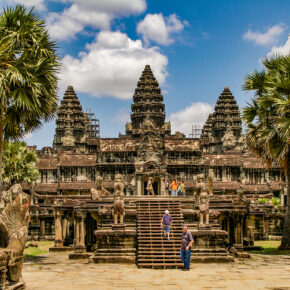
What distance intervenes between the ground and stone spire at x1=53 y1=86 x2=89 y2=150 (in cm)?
5764

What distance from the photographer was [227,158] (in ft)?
165

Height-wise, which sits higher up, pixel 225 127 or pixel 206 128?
pixel 206 128

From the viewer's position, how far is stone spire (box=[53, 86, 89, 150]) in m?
75.9

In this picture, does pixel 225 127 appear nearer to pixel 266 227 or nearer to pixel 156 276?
pixel 266 227

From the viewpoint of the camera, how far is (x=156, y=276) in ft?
48.9

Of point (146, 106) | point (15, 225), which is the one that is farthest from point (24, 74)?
point (146, 106)

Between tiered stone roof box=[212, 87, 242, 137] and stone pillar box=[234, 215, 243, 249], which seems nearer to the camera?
stone pillar box=[234, 215, 243, 249]

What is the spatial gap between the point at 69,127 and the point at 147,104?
55.6 ft

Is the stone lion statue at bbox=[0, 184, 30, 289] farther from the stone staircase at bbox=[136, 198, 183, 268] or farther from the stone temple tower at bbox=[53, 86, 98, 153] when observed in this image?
the stone temple tower at bbox=[53, 86, 98, 153]

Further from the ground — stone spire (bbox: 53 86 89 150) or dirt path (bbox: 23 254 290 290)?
stone spire (bbox: 53 86 89 150)

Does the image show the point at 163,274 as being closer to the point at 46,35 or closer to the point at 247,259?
the point at 247,259

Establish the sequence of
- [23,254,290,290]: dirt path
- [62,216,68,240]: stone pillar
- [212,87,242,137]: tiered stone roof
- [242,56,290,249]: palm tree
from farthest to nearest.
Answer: [212,87,242,137]: tiered stone roof, [62,216,68,240]: stone pillar, [242,56,290,249]: palm tree, [23,254,290,290]: dirt path

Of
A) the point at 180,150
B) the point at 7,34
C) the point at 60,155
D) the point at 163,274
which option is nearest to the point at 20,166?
the point at 60,155

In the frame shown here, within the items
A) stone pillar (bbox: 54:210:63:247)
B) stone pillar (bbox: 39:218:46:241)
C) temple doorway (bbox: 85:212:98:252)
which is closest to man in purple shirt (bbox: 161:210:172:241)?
temple doorway (bbox: 85:212:98:252)
